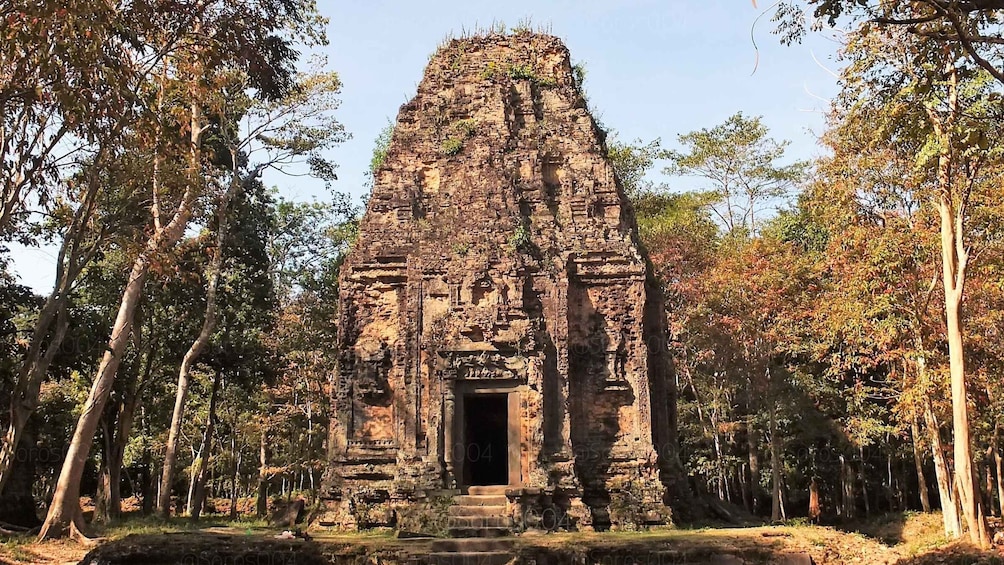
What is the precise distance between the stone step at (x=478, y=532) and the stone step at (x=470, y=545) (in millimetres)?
1443

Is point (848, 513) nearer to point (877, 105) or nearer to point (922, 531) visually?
point (922, 531)

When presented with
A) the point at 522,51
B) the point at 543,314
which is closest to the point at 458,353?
the point at 543,314

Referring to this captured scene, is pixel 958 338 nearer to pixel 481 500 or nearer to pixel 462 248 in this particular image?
pixel 481 500

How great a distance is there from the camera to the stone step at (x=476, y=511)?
1395 centimetres

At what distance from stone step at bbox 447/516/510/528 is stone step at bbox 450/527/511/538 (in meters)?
0.28

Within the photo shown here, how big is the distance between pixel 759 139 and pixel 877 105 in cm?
1926

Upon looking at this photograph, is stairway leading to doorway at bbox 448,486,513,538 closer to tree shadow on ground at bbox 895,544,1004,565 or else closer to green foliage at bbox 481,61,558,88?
tree shadow on ground at bbox 895,544,1004,565

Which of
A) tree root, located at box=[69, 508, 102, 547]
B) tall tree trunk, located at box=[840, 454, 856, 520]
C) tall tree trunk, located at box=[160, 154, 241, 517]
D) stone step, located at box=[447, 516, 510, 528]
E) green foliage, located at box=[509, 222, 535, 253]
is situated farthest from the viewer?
tall tree trunk, located at box=[840, 454, 856, 520]

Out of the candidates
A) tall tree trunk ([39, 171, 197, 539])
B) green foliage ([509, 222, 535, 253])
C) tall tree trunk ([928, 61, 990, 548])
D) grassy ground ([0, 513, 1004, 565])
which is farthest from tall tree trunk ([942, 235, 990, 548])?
tall tree trunk ([39, 171, 197, 539])

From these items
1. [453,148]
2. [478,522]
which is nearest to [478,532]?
[478,522]

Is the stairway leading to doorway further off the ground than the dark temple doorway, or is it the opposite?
the dark temple doorway

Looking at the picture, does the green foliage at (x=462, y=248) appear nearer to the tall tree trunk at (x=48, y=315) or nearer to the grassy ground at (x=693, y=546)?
the grassy ground at (x=693, y=546)

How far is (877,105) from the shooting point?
1252cm

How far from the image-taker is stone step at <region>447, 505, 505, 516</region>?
45.8ft
